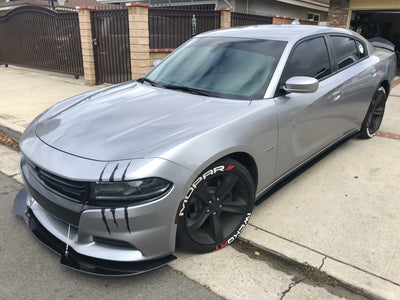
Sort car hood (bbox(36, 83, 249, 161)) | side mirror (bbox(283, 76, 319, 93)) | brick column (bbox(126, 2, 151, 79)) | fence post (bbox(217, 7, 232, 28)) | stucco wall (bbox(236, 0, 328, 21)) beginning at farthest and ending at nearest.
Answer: stucco wall (bbox(236, 0, 328, 21))
fence post (bbox(217, 7, 232, 28))
brick column (bbox(126, 2, 151, 79))
side mirror (bbox(283, 76, 319, 93))
car hood (bbox(36, 83, 249, 161))

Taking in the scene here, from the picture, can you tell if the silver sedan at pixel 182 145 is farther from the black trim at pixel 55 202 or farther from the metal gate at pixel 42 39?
the metal gate at pixel 42 39

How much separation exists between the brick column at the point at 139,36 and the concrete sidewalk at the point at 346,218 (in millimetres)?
5821

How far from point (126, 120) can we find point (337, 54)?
273 centimetres

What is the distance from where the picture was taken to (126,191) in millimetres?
2160

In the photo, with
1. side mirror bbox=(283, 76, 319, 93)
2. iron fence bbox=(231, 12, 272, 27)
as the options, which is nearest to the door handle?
side mirror bbox=(283, 76, 319, 93)

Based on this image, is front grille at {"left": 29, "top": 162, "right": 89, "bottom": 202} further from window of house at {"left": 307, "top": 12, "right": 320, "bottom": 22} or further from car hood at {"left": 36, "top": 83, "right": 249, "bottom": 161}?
window of house at {"left": 307, "top": 12, "right": 320, "bottom": 22}

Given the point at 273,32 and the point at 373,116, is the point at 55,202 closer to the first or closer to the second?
the point at 273,32

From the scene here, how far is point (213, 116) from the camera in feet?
8.78

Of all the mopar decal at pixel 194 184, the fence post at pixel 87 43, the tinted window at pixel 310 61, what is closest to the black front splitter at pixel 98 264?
the mopar decal at pixel 194 184

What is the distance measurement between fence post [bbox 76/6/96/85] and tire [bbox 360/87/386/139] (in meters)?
7.60

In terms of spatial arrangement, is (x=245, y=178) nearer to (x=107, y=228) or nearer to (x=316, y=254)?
(x=316, y=254)

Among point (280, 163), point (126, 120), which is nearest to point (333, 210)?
point (280, 163)

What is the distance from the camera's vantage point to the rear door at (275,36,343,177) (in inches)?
124

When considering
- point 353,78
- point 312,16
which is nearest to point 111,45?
point 353,78
